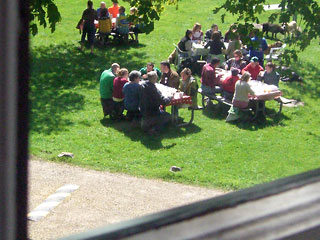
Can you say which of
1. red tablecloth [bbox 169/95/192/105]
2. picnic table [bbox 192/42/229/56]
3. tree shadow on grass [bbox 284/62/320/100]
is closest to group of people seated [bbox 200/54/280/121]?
red tablecloth [bbox 169/95/192/105]

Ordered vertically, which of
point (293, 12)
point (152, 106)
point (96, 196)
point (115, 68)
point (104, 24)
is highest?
point (293, 12)

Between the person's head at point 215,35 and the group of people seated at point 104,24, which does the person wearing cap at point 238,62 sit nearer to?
the person's head at point 215,35

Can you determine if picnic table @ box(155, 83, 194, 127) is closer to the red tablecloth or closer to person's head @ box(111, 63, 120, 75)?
the red tablecloth

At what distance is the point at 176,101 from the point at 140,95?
650 mm

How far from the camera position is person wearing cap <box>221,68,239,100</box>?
1038 cm

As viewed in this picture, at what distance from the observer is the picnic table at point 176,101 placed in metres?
9.66

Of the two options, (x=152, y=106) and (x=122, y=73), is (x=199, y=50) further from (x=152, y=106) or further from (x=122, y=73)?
(x=152, y=106)

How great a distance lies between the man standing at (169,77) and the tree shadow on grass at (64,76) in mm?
1530

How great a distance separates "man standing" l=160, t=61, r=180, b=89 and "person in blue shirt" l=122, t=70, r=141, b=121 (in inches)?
40.2

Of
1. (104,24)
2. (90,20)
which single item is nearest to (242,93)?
(90,20)

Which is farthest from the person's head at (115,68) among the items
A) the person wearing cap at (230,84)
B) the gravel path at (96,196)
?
the gravel path at (96,196)

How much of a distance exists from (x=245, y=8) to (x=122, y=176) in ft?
9.17

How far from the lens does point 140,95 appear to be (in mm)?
9336

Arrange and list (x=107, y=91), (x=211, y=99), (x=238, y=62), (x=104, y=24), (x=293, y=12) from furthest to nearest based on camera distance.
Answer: (x=104, y=24) < (x=238, y=62) < (x=211, y=99) < (x=107, y=91) < (x=293, y=12)
